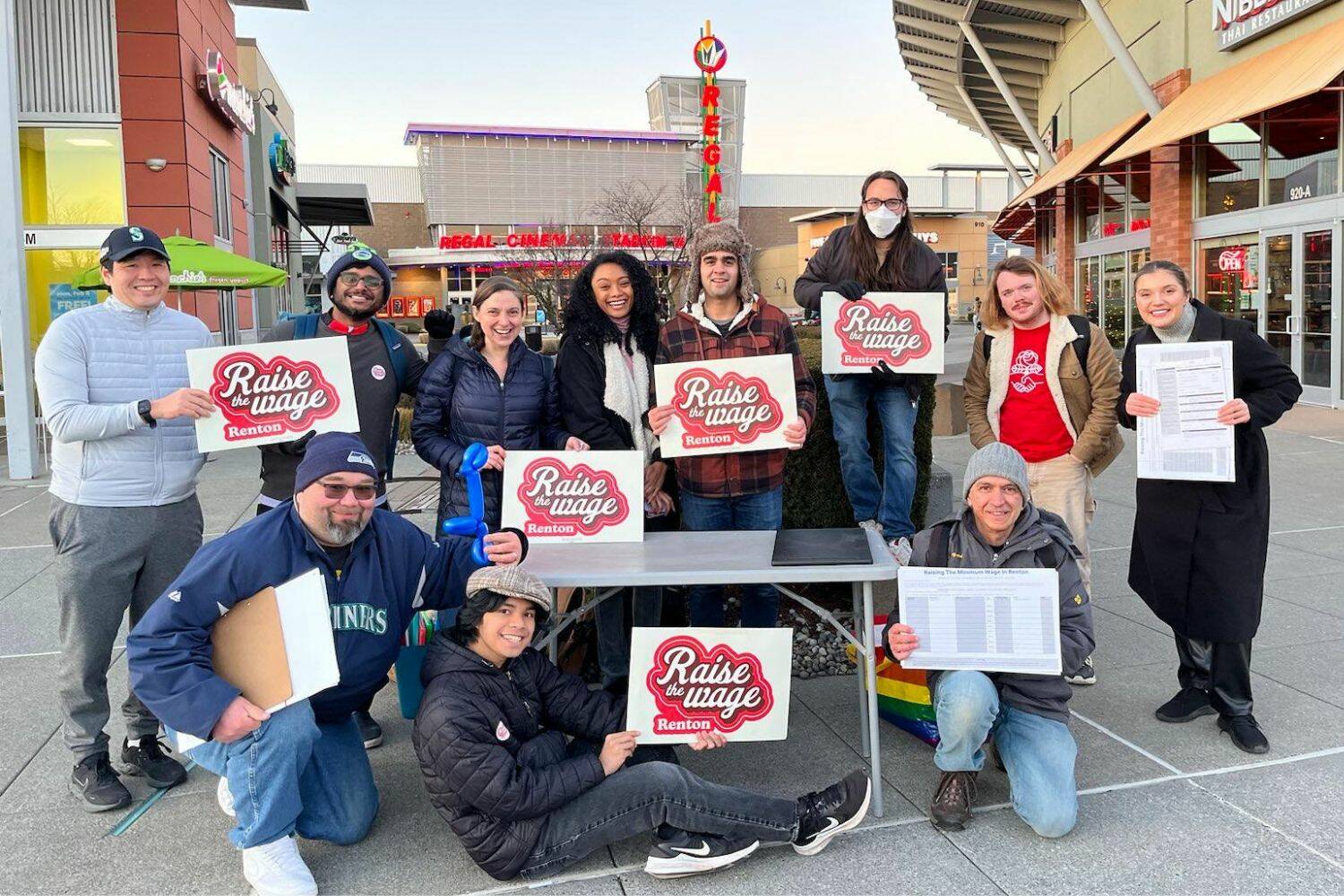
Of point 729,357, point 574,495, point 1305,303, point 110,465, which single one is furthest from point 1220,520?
point 1305,303

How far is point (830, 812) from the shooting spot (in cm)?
342

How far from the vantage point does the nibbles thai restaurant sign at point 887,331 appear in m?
5.03

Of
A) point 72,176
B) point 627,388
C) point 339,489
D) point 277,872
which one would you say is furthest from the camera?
point 72,176

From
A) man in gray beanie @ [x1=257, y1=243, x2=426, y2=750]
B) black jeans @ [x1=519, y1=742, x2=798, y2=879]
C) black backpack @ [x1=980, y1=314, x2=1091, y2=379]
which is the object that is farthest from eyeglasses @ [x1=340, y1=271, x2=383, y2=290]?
black backpack @ [x1=980, y1=314, x2=1091, y2=379]

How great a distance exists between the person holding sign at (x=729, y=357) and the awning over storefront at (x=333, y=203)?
101 feet

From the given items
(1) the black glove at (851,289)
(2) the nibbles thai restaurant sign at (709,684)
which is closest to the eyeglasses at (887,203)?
(1) the black glove at (851,289)

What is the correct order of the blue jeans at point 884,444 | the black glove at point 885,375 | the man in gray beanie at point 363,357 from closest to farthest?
1. the man in gray beanie at point 363,357
2. the black glove at point 885,375
3. the blue jeans at point 884,444

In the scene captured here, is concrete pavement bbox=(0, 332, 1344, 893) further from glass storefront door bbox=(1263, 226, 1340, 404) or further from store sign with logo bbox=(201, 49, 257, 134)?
store sign with logo bbox=(201, 49, 257, 134)

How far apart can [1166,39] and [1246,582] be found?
1727cm

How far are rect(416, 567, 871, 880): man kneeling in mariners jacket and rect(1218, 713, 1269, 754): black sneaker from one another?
5.58 feet

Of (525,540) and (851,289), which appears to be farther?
(851,289)

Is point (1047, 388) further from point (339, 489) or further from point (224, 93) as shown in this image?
point (224, 93)

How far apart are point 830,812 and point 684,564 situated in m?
0.98

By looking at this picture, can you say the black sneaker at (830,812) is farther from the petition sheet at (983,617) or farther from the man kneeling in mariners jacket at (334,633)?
the man kneeling in mariners jacket at (334,633)
